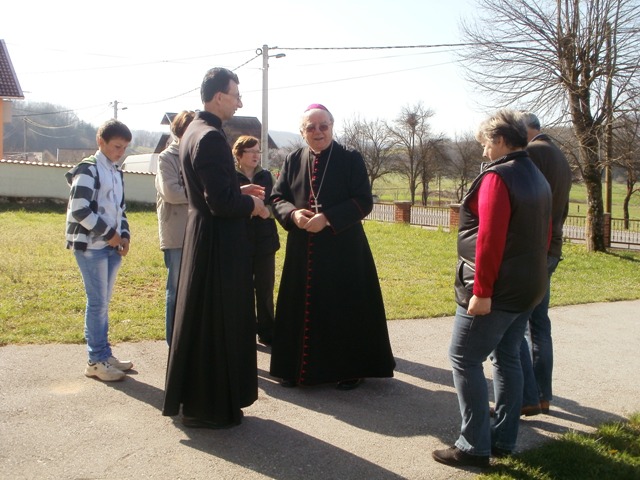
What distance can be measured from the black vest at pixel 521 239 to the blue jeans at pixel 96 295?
8.95ft

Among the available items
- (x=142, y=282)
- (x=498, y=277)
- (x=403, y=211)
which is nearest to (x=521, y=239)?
(x=498, y=277)

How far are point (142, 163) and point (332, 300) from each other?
33.1 metres

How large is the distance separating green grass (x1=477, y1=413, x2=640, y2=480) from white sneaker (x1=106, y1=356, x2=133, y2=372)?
2818mm

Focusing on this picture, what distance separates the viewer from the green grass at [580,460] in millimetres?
3479

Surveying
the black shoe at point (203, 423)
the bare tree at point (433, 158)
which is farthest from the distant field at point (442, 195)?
the black shoe at point (203, 423)

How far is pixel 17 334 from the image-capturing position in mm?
5859

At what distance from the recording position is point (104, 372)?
473cm

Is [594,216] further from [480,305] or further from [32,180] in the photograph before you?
[32,180]

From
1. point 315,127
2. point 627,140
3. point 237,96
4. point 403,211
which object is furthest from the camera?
point 403,211

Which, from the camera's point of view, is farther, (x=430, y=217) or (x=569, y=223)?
(x=430, y=217)

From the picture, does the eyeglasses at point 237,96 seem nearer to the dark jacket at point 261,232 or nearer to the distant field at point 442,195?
the dark jacket at point 261,232

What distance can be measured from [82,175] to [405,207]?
73.8 feet

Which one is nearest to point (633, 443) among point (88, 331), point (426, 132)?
point (88, 331)

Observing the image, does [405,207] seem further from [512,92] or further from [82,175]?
[82,175]
